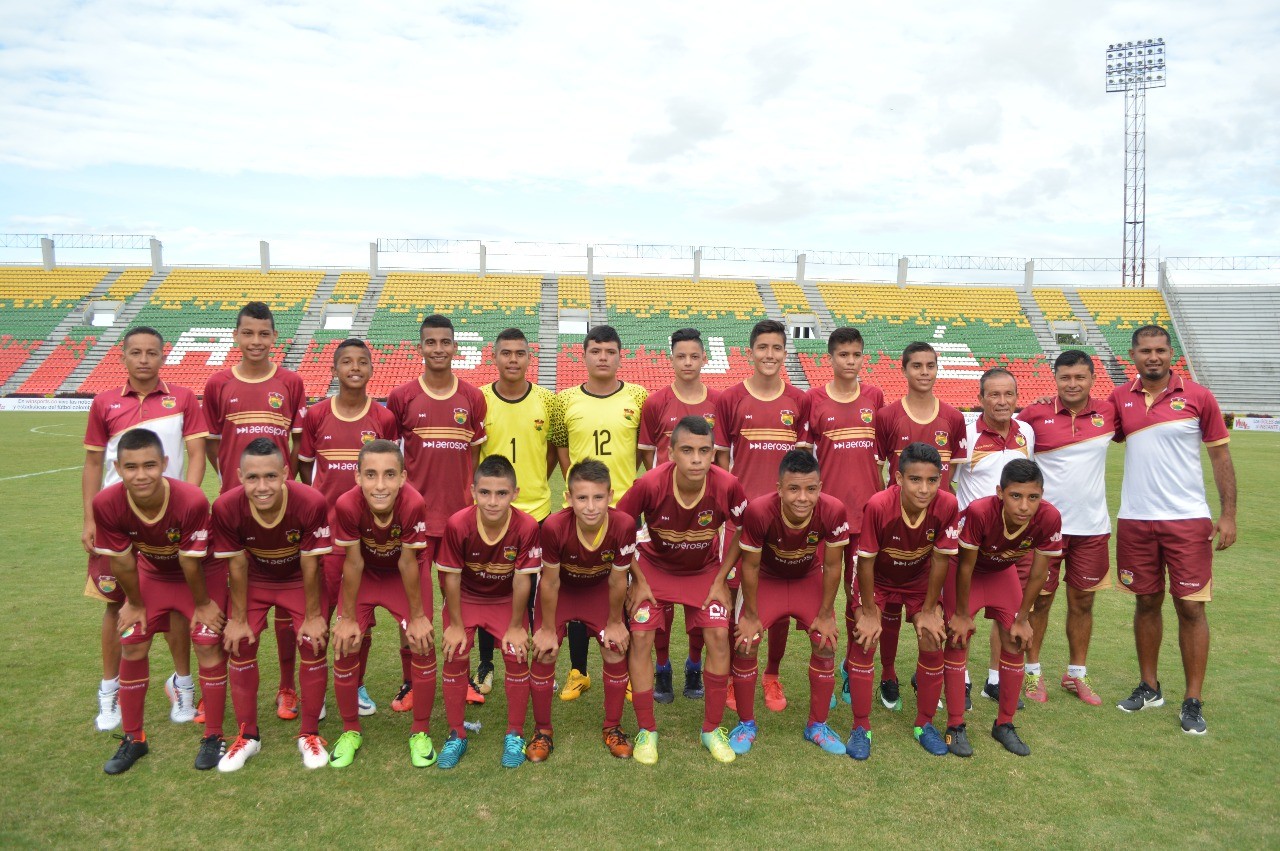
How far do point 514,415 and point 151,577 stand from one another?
236cm

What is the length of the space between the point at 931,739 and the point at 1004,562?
115cm

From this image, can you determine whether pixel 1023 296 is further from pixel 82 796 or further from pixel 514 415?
pixel 82 796

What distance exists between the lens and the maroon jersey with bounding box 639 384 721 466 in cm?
528

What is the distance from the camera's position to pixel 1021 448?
17.5ft

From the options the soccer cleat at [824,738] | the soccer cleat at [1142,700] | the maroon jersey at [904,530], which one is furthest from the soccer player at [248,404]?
the soccer cleat at [1142,700]

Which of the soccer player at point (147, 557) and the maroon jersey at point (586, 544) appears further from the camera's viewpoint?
the maroon jersey at point (586, 544)

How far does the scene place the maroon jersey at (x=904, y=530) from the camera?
14.4ft

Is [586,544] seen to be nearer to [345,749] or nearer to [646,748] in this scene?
[646,748]

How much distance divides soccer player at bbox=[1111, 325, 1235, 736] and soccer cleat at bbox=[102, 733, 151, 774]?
19.6 feet

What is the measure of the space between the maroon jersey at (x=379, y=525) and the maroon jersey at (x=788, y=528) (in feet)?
6.19

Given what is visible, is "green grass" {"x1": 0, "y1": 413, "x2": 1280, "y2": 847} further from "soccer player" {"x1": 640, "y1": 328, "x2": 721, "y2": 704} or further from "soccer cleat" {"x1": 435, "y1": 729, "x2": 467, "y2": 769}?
"soccer player" {"x1": 640, "y1": 328, "x2": 721, "y2": 704}

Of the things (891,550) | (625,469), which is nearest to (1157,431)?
(891,550)

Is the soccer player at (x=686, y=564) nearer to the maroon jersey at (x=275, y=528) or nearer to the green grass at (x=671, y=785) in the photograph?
the green grass at (x=671, y=785)

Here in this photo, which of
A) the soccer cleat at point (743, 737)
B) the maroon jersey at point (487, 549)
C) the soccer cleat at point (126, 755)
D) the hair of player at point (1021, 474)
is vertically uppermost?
the hair of player at point (1021, 474)
